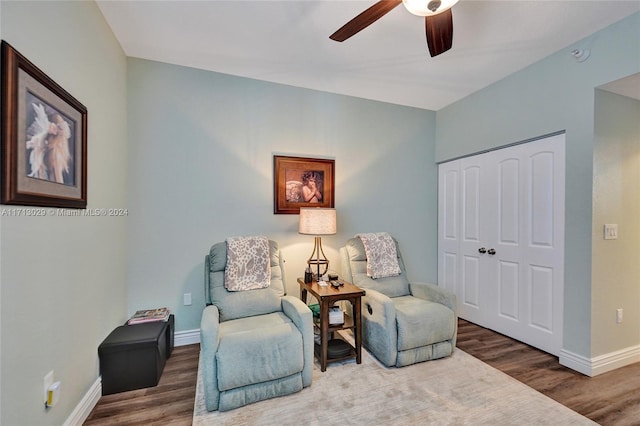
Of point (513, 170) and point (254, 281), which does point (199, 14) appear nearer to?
point (254, 281)

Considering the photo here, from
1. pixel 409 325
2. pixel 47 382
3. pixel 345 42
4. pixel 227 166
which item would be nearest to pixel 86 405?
pixel 47 382

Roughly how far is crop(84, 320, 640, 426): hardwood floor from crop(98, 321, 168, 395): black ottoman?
65mm

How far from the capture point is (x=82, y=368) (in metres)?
1.72

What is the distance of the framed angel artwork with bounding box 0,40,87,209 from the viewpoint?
1141 millimetres

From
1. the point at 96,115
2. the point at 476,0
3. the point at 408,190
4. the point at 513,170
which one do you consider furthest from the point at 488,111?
the point at 96,115

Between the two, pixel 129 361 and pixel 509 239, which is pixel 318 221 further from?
pixel 509 239

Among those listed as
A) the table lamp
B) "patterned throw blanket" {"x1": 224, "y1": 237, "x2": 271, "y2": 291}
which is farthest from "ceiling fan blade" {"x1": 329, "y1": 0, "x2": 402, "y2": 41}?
"patterned throw blanket" {"x1": 224, "y1": 237, "x2": 271, "y2": 291}

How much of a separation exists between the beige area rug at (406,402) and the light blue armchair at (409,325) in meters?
0.14

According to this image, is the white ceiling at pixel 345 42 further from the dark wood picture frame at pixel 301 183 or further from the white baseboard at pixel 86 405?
the white baseboard at pixel 86 405

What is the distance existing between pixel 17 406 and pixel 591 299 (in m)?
3.56

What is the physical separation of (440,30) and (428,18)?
4.2 inches

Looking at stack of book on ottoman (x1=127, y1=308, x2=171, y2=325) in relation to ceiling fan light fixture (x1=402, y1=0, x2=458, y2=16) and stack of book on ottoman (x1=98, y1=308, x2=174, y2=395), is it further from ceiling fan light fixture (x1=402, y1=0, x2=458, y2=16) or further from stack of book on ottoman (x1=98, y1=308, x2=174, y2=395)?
ceiling fan light fixture (x1=402, y1=0, x2=458, y2=16)

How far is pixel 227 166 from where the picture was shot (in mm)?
2814

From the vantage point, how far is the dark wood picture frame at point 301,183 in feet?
9.73
